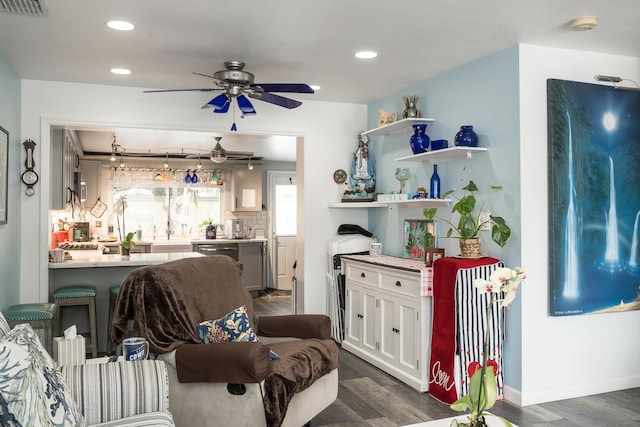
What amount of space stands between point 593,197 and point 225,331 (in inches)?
108

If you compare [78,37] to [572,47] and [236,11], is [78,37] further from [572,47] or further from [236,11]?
[572,47]

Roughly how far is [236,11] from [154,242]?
237 inches

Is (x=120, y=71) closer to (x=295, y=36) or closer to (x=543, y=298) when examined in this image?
(x=295, y=36)

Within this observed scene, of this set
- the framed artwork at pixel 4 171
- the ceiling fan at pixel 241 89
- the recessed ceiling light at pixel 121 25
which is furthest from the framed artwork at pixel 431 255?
the framed artwork at pixel 4 171

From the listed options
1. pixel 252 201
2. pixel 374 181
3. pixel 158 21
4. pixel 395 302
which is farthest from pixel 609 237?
pixel 252 201

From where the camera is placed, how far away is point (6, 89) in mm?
4203

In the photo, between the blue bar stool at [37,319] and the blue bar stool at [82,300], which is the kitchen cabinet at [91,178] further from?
the blue bar stool at [37,319]

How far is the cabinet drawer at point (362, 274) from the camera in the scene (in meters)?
4.70

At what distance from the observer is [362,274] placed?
4906 millimetres

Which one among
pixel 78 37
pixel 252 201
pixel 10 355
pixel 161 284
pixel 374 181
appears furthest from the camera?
pixel 252 201

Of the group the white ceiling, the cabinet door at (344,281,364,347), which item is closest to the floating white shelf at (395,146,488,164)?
the white ceiling

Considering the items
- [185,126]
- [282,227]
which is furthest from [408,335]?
[282,227]

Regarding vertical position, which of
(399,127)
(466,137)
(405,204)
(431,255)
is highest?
(399,127)

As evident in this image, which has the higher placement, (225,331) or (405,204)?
(405,204)
